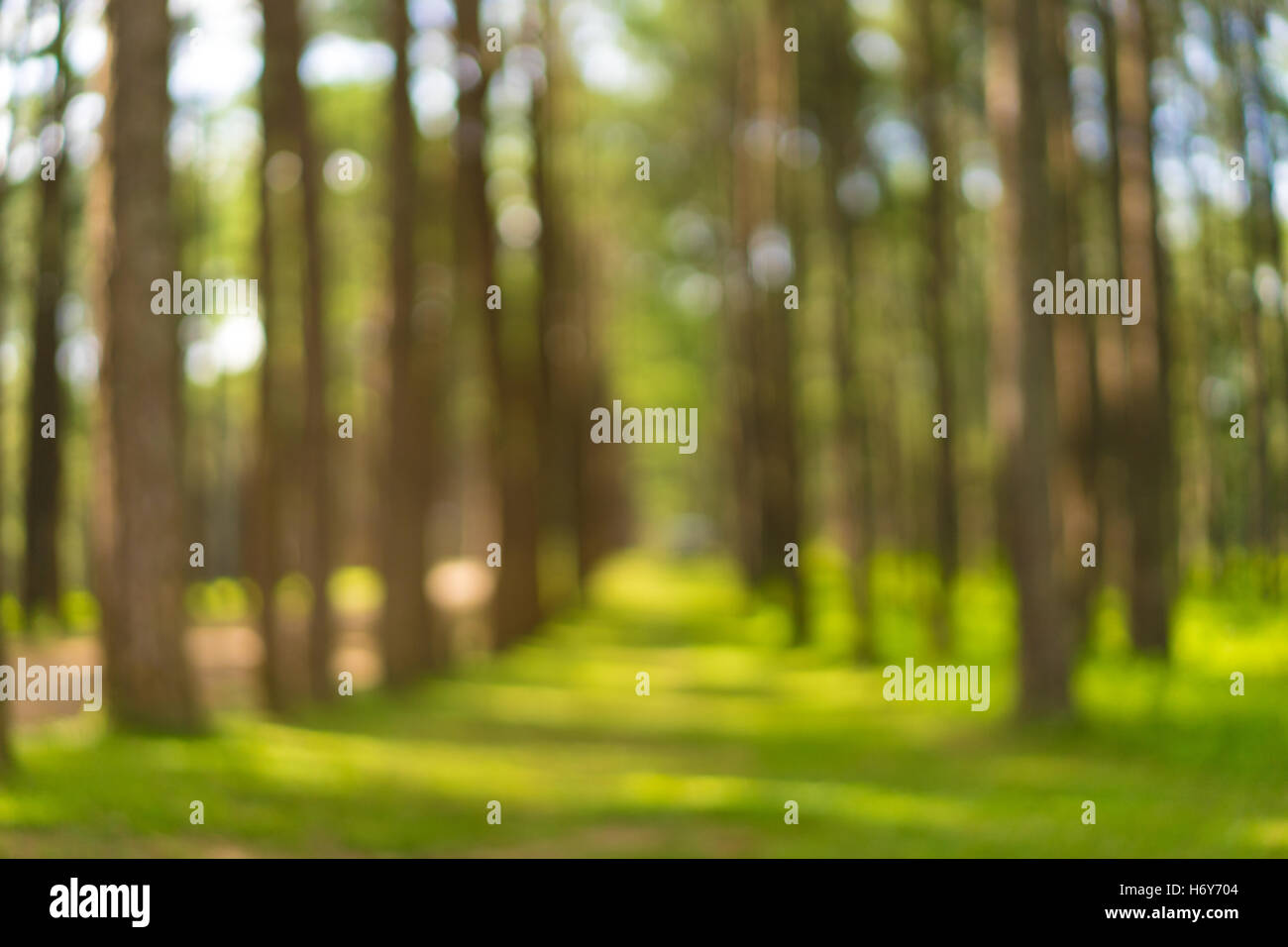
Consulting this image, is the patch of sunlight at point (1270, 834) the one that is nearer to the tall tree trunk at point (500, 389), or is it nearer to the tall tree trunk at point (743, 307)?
the tall tree trunk at point (500, 389)

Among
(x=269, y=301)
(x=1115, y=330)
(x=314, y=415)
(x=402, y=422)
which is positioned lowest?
(x=314, y=415)

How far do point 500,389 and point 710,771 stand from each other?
12960 millimetres

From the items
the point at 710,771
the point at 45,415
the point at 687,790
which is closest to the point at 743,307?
the point at 45,415

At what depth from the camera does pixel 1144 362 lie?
16.0 metres

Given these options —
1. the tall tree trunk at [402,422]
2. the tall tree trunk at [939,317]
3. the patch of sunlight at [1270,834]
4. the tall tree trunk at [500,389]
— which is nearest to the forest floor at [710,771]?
the patch of sunlight at [1270,834]

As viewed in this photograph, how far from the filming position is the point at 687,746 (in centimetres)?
1465

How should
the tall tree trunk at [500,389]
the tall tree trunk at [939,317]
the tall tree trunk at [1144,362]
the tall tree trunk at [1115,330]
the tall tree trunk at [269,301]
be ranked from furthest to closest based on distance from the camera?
the tall tree trunk at [500,389] → the tall tree trunk at [939,317] → the tall tree trunk at [1115,330] → the tall tree trunk at [1144,362] → the tall tree trunk at [269,301]

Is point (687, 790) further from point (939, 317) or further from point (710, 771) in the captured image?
point (939, 317)

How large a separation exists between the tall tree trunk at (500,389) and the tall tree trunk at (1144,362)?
10194 mm

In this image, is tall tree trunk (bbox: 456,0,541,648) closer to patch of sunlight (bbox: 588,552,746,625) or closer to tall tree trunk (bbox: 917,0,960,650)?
patch of sunlight (bbox: 588,552,746,625)

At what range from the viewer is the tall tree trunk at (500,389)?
22.3m
